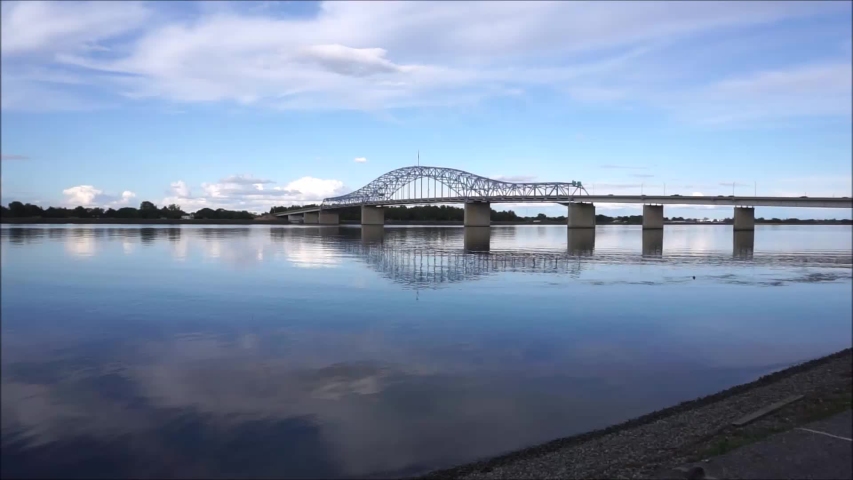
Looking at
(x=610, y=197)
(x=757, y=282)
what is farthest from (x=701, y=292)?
(x=610, y=197)

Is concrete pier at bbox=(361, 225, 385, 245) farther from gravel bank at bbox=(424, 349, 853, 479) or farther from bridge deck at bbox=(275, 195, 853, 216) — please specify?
gravel bank at bbox=(424, 349, 853, 479)

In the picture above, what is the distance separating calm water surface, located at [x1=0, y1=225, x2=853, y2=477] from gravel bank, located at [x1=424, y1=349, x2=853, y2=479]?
49cm

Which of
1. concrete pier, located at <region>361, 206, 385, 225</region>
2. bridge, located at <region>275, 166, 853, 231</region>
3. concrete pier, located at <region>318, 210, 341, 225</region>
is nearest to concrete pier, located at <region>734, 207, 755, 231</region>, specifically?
bridge, located at <region>275, 166, 853, 231</region>

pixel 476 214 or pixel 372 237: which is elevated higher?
pixel 476 214

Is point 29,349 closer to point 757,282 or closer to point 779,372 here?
point 779,372

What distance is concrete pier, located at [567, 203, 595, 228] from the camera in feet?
351

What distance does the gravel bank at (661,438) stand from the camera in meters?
6.87

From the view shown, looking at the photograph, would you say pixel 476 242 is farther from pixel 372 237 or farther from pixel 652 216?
pixel 652 216

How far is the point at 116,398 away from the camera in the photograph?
31.6 feet

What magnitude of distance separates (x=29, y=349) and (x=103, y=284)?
12.3 m

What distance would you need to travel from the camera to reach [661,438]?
7.88 m

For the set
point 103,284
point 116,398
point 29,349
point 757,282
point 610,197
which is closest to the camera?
point 116,398

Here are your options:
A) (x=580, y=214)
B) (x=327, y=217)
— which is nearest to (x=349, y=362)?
(x=580, y=214)

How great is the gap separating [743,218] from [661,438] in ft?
332
